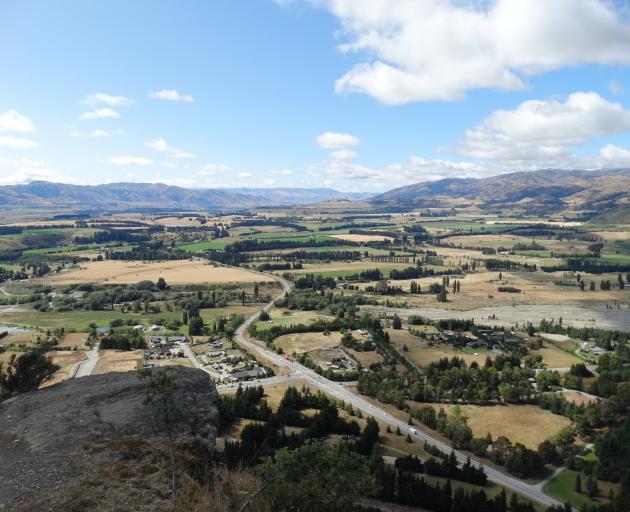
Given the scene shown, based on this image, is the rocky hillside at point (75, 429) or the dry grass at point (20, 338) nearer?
the rocky hillside at point (75, 429)

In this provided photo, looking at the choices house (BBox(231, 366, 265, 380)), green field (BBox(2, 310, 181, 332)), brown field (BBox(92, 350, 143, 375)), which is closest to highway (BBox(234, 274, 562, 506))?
house (BBox(231, 366, 265, 380))

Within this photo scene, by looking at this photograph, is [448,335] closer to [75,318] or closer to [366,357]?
[366,357]

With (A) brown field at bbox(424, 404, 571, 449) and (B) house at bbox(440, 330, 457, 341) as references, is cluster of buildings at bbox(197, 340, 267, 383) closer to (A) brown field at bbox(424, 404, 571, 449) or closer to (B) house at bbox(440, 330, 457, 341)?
(A) brown field at bbox(424, 404, 571, 449)

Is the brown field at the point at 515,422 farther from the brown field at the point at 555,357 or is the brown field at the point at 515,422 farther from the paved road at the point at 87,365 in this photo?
the paved road at the point at 87,365

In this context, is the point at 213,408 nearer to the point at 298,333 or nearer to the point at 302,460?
the point at 302,460

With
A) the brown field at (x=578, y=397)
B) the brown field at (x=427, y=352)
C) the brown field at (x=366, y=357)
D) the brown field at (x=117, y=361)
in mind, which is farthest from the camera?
the brown field at (x=427, y=352)

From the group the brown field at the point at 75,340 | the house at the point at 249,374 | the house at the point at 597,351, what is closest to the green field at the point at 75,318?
the brown field at the point at 75,340
